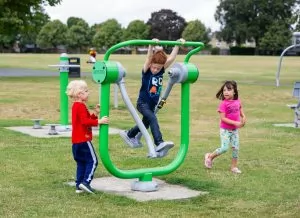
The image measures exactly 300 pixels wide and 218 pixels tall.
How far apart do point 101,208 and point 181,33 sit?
134 m

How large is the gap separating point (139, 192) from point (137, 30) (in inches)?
5230

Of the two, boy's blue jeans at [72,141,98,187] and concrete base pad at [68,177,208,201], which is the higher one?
boy's blue jeans at [72,141,98,187]

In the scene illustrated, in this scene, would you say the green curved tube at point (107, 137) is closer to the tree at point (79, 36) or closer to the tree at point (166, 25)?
the tree at point (79, 36)

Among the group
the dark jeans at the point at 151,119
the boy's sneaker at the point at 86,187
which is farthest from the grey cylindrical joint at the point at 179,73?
the boy's sneaker at the point at 86,187

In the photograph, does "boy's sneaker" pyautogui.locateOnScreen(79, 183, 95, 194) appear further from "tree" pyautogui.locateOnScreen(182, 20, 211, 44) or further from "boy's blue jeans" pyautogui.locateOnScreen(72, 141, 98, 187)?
"tree" pyautogui.locateOnScreen(182, 20, 211, 44)

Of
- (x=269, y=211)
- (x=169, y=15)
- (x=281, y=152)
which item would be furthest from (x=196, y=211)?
(x=169, y=15)

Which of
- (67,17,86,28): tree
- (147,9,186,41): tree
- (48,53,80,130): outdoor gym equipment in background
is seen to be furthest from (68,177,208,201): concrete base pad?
(67,17,86,28): tree

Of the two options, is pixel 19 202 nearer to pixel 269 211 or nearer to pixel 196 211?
pixel 196 211

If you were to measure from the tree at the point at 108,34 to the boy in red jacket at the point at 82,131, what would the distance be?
128064 mm

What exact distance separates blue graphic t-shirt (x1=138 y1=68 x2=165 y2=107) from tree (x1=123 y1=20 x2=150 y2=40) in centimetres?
13124

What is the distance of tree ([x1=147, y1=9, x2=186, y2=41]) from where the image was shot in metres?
135

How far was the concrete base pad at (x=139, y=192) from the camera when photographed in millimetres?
6539

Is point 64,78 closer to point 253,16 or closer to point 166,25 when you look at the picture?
point 253,16

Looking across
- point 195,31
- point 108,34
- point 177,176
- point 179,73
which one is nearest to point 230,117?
point 177,176
